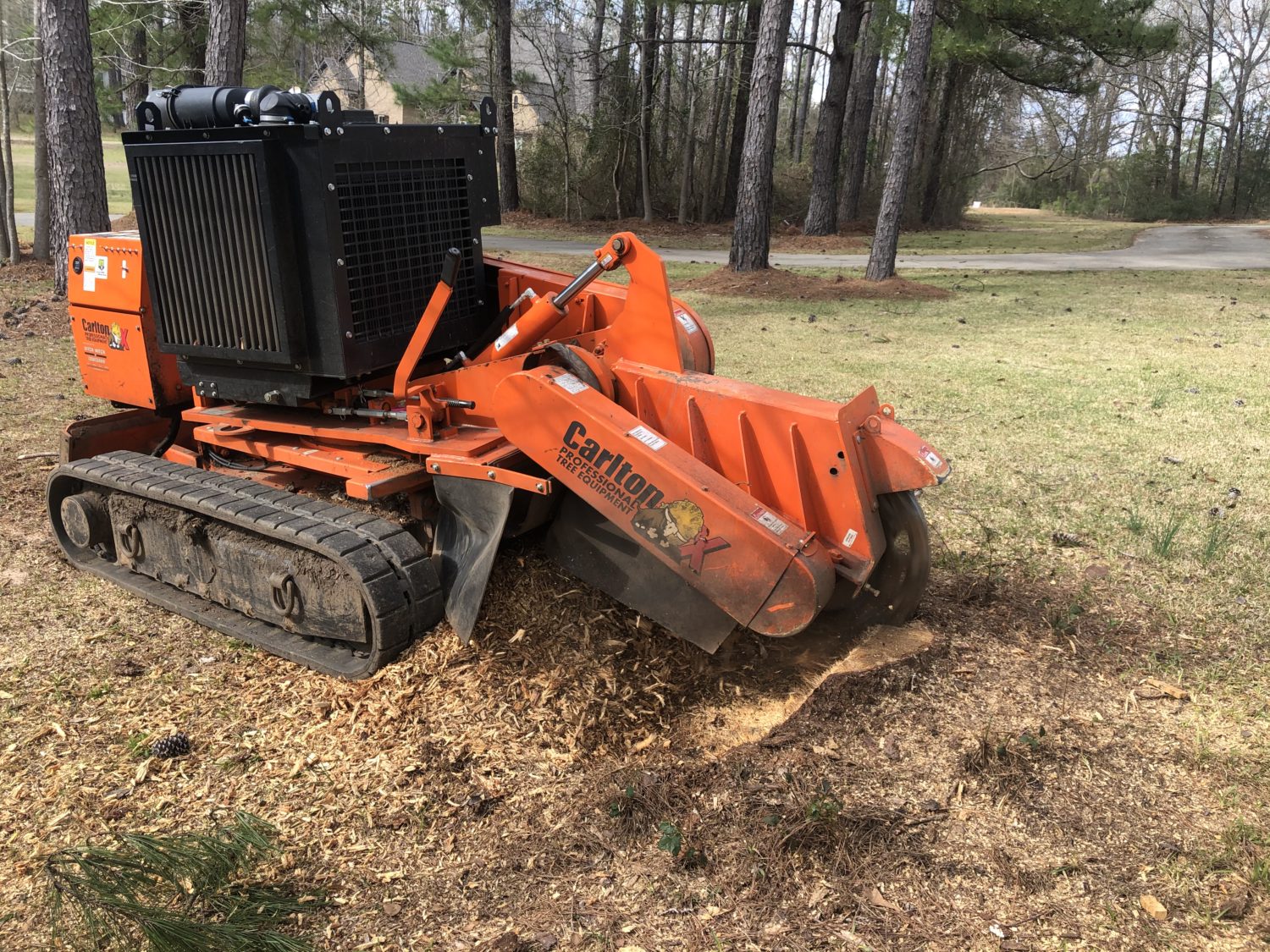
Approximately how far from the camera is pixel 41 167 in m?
12.9

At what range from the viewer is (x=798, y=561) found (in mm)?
3363

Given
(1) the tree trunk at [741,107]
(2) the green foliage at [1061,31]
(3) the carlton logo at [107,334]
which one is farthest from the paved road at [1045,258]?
(3) the carlton logo at [107,334]

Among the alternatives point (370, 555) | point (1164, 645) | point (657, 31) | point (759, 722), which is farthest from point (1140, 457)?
point (657, 31)

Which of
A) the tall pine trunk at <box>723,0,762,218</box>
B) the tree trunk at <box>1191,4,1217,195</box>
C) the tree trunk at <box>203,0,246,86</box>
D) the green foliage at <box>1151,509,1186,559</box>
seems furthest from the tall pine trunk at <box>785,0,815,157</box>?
the green foliage at <box>1151,509,1186,559</box>

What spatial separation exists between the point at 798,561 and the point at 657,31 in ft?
84.6

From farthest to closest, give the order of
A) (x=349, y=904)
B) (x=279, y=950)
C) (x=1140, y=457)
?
(x=1140, y=457)
(x=349, y=904)
(x=279, y=950)

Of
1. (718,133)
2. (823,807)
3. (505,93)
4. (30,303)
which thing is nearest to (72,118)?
(30,303)

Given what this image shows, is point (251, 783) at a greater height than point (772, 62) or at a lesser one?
lesser

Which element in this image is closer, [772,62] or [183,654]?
[183,654]

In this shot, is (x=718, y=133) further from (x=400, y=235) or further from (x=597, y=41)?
(x=400, y=235)

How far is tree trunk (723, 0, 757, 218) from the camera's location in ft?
Answer: 79.2

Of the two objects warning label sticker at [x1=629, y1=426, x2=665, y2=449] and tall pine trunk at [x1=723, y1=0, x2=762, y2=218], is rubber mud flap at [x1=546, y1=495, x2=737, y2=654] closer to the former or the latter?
warning label sticker at [x1=629, y1=426, x2=665, y2=449]

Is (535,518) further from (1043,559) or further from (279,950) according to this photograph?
(1043,559)

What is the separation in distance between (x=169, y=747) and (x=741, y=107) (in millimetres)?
25666
